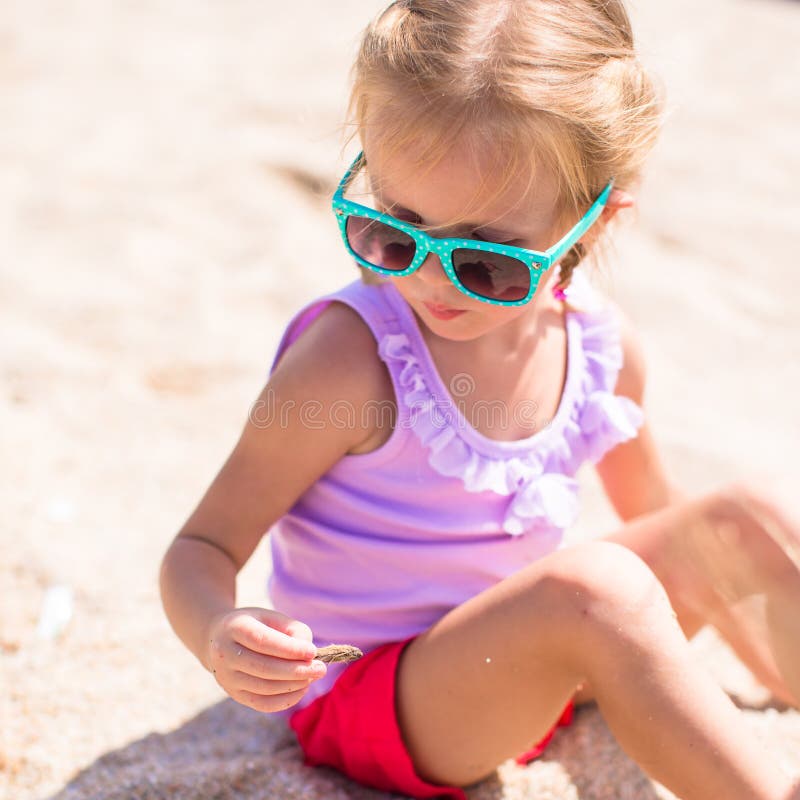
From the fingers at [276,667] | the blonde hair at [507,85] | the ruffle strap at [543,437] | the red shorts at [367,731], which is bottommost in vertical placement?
the red shorts at [367,731]

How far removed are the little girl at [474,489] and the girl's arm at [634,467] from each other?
0.19 feet

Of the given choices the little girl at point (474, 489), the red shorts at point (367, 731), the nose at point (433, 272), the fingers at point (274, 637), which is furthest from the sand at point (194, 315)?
the fingers at point (274, 637)

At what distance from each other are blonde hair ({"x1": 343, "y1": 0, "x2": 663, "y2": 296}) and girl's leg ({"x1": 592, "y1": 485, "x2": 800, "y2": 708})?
0.51 m

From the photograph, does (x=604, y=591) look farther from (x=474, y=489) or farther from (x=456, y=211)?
(x=456, y=211)

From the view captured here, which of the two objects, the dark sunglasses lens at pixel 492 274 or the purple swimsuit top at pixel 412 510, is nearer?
the dark sunglasses lens at pixel 492 274

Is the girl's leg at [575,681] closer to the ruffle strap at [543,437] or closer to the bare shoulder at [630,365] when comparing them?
the ruffle strap at [543,437]

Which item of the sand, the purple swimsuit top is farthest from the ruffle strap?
the sand

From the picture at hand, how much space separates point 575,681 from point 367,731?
32 cm

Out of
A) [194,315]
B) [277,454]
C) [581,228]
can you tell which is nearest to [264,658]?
[277,454]

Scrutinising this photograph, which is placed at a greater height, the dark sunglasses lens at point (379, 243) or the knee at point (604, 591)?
the dark sunglasses lens at point (379, 243)

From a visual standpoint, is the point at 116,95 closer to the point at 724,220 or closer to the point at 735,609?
the point at 724,220

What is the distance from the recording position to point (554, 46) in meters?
1.47

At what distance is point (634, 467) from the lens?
197 cm

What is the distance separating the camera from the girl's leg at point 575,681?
1385 millimetres
